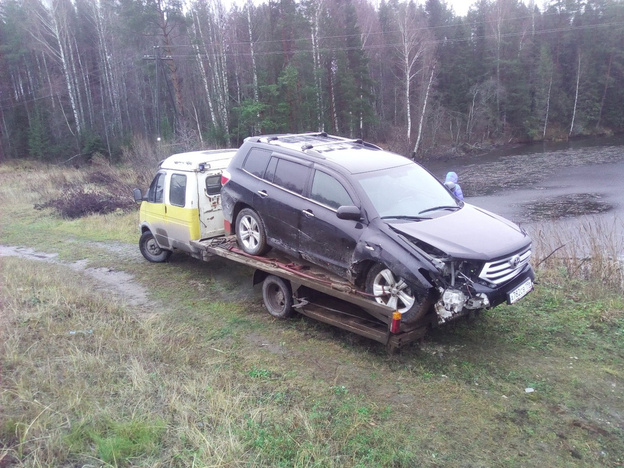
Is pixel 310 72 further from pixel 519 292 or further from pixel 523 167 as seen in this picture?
pixel 519 292

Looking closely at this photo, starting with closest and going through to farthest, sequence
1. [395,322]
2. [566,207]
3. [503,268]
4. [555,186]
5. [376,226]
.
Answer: [395,322]
[503,268]
[376,226]
[566,207]
[555,186]

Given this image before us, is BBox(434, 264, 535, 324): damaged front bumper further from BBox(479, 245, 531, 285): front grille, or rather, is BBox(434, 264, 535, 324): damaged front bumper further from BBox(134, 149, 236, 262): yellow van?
BBox(134, 149, 236, 262): yellow van

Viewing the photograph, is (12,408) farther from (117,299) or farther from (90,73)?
(90,73)

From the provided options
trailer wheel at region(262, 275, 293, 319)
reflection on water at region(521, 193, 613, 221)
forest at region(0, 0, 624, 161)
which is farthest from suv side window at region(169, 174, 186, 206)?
forest at region(0, 0, 624, 161)

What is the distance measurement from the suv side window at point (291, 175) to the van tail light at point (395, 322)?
219 cm

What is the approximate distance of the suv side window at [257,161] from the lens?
22.9ft

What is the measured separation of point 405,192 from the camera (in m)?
6.08

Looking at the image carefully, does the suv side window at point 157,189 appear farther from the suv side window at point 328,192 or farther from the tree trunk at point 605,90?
the tree trunk at point 605,90

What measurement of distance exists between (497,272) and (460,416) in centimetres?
158

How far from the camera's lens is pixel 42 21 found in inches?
1416

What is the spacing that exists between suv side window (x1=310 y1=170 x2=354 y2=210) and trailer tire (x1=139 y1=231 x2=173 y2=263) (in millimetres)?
4917

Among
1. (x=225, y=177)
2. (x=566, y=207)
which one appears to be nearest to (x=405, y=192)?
(x=225, y=177)

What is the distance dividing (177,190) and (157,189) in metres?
0.80

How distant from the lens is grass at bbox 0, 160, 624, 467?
12.1ft
